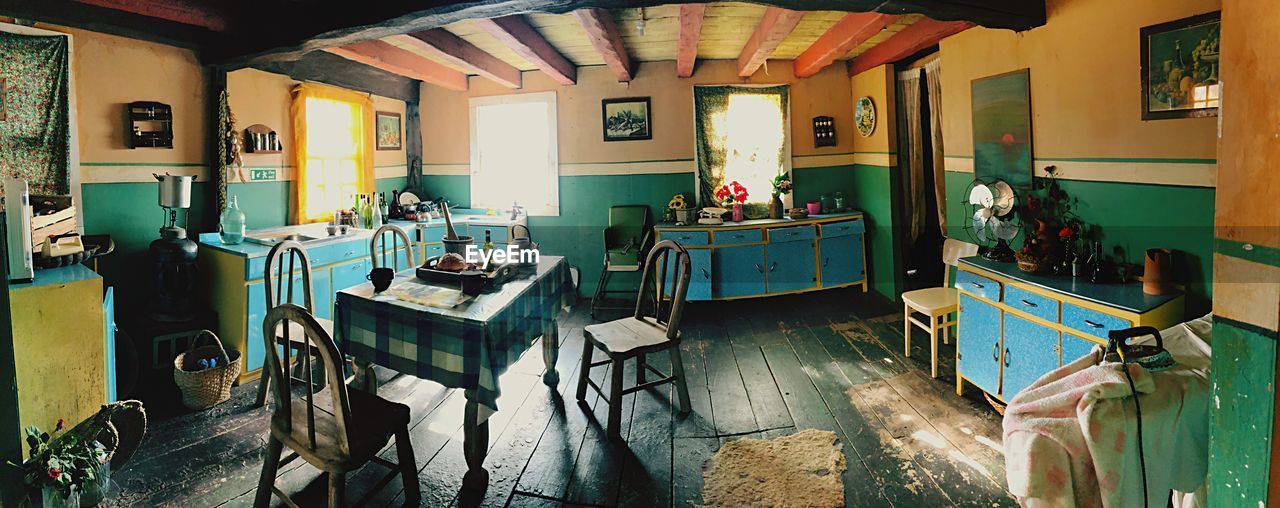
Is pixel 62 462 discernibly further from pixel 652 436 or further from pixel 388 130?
pixel 388 130

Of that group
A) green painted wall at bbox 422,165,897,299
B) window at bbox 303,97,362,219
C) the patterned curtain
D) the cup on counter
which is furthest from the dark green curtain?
the patterned curtain

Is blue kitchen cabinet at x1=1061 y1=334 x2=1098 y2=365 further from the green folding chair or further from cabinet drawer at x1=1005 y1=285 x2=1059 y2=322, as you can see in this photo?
the green folding chair

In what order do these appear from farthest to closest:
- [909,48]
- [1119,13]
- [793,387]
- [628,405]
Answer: [909,48] → [793,387] → [628,405] → [1119,13]

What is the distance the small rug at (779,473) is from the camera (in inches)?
108

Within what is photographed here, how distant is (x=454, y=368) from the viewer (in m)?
2.74

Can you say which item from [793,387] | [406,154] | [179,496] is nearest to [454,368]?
[179,496]

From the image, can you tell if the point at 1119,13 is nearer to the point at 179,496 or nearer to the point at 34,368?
the point at 179,496

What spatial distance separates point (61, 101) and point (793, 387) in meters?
4.70

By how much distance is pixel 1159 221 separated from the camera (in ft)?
10.3

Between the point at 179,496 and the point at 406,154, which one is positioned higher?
the point at 406,154

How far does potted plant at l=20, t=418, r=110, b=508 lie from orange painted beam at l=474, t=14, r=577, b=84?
294 centimetres

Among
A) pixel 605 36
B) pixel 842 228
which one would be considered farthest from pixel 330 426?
pixel 842 228

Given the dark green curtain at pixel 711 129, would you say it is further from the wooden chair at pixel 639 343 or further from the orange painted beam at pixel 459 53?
the wooden chair at pixel 639 343

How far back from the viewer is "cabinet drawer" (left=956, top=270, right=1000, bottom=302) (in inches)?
140
